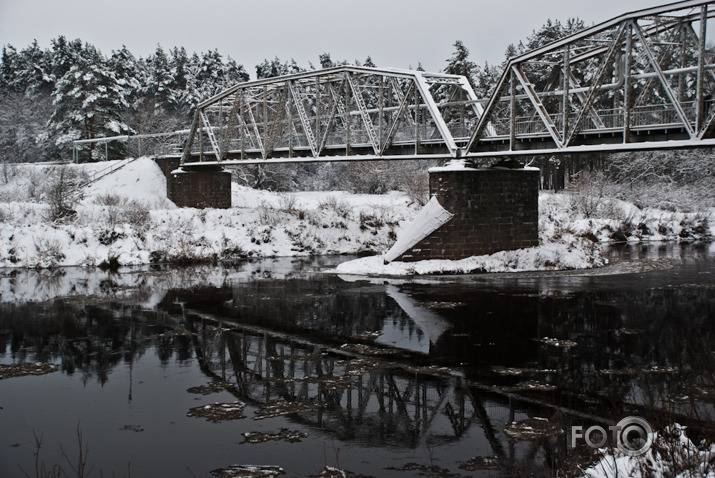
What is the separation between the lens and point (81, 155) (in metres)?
57.1

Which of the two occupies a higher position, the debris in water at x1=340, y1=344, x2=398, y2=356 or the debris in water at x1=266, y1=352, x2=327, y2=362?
the debris in water at x1=340, y1=344, x2=398, y2=356

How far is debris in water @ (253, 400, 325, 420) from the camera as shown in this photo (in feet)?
34.3

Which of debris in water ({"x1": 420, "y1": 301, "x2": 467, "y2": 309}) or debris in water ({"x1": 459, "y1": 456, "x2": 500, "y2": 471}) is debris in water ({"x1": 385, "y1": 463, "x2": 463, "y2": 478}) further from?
debris in water ({"x1": 420, "y1": 301, "x2": 467, "y2": 309})

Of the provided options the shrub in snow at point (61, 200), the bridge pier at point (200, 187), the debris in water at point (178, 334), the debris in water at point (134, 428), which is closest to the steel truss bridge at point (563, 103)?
the bridge pier at point (200, 187)

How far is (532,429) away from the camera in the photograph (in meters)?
9.47

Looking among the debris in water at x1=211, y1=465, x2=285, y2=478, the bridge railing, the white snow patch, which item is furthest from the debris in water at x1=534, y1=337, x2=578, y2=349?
the bridge railing

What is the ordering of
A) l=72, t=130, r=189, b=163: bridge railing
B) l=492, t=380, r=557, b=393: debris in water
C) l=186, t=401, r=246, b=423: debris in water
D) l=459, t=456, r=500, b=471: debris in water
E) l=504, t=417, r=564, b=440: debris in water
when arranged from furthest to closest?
l=72, t=130, r=189, b=163: bridge railing
l=492, t=380, r=557, b=393: debris in water
l=186, t=401, r=246, b=423: debris in water
l=504, t=417, r=564, b=440: debris in water
l=459, t=456, r=500, b=471: debris in water

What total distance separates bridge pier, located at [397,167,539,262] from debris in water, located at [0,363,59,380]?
628 inches

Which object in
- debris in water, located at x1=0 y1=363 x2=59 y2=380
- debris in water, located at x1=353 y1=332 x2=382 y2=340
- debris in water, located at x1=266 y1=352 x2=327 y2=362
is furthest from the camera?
debris in water, located at x1=353 y1=332 x2=382 y2=340

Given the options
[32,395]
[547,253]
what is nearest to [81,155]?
[547,253]

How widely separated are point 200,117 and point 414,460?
3828 centimetres

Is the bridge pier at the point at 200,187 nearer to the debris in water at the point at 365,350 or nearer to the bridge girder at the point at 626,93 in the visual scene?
the bridge girder at the point at 626,93

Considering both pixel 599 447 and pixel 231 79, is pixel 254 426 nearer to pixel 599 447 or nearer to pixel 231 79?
pixel 599 447

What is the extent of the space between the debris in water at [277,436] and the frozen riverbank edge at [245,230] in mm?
17415
